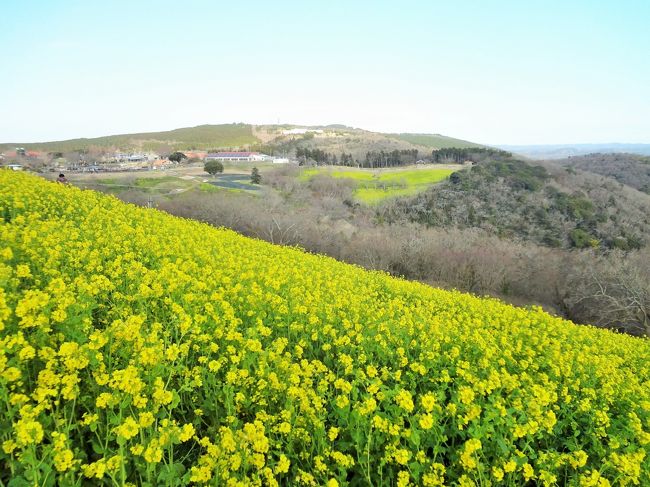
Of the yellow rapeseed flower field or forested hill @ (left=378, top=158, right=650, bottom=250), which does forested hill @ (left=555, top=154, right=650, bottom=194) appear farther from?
the yellow rapeseed flower field

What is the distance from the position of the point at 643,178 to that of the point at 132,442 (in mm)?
90486

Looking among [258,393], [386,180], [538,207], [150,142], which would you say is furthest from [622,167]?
[150,142]

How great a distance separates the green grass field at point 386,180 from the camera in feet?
208

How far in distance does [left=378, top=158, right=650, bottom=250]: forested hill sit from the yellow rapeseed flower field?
1700 inches

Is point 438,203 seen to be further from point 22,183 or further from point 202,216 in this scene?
point 22,183

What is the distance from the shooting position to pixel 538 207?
52.8m

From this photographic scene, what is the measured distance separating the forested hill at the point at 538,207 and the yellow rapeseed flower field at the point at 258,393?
43186 mm

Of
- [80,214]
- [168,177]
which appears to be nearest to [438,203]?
[168,177]

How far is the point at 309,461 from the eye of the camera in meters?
3.78

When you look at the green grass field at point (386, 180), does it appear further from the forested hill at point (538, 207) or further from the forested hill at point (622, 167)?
the forested hill at point (622, 167)

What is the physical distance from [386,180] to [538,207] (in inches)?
1114

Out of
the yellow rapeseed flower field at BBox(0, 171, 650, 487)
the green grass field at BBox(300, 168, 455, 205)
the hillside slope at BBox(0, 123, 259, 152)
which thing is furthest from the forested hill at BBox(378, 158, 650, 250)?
the hillside slope at BBox(0, 123, 259, 152)

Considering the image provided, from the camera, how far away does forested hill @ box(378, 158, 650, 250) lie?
45.8 metres

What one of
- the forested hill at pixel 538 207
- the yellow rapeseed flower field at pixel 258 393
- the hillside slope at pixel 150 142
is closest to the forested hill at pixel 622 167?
the forested hill at pixel 538 207
